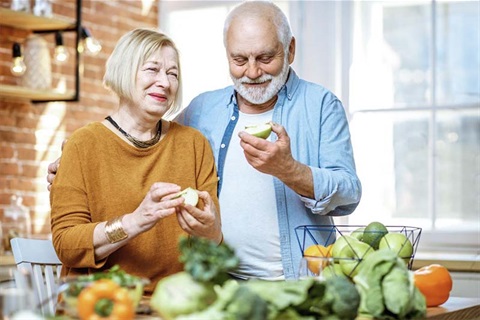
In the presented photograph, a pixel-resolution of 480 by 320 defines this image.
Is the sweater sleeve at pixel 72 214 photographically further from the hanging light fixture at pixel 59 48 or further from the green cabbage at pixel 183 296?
the hanging light fixture at pixel 59 48

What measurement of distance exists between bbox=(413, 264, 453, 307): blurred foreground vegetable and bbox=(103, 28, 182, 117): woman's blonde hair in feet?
3.27

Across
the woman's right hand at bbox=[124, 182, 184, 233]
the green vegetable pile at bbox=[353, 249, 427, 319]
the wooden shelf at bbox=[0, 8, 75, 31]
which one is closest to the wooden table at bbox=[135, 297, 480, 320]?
the green vegetable pile at bbox=[353, 249, 427, 319]

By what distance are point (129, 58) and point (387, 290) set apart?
110 cm

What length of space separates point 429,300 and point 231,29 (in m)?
1.11

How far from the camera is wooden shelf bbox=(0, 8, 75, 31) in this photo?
13.4ft

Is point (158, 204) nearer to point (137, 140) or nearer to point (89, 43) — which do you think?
point (137, 140)

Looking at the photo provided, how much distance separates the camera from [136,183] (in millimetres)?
2609

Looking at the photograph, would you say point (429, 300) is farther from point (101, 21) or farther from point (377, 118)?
point (101, 21)

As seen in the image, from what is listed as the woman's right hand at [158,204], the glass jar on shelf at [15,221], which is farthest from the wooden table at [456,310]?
the glass jar on shelf at [15,221]

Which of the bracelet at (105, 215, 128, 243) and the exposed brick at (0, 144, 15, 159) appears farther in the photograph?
the exposed brick at (0, 144, 15, 159)

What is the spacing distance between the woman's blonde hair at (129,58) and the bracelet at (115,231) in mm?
436

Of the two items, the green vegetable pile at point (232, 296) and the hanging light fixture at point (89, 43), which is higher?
the hanging light fixture at point (89, 43)

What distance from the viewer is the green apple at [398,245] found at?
7.27 feet

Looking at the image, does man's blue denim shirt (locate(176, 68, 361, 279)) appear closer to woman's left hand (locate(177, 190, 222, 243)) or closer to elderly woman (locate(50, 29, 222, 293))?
elderly woman (locate(50, 29, 222, 293))
